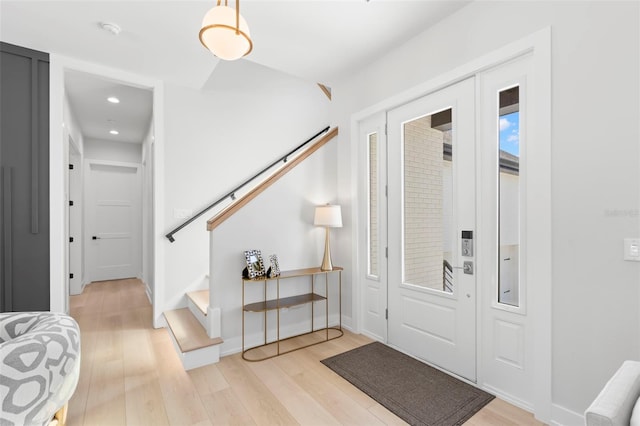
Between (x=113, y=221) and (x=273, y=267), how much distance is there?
511cm

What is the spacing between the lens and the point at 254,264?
2.94 meters

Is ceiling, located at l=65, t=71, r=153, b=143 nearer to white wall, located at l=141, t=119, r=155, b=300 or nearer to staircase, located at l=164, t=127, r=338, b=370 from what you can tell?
white wall, located at l=141, t=119, r=155, b=300

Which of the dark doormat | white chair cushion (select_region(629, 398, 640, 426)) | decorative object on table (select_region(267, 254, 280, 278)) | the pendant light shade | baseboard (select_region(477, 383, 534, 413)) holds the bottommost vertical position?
the dark doormat

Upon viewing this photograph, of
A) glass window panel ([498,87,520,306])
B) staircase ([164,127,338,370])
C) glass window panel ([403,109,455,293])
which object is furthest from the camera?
staircase ([164,127,338,370])

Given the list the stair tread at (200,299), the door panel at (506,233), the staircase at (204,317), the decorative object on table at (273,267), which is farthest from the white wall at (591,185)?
the stair tread at (200,299)

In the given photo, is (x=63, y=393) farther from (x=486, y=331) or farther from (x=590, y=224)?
(x=590, y=224)

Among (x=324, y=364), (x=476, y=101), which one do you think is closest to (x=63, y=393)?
(x=324, y=364)

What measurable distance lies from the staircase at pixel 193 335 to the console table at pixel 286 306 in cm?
31

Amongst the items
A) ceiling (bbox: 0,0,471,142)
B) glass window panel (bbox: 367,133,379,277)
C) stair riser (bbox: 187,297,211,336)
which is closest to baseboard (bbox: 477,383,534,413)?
glass window panel (bbox: 367,133,379,277)

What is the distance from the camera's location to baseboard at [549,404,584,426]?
1775 mm

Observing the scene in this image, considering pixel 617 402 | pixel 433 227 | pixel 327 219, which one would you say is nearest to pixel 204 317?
pixel 327 219

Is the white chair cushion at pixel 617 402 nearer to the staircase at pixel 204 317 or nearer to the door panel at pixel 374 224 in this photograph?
the door panel at pixel 374 224

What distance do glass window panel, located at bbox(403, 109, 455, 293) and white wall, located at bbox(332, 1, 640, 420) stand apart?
0.76 m

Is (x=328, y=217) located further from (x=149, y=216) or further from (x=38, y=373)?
(x=149, y=216)
